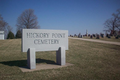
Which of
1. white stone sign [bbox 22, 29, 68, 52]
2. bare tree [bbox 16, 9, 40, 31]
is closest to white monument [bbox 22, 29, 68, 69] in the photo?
white stone sign [bbox 22, 29, 68, 52]

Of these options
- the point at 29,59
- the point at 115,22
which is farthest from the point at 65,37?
the point at 115,22

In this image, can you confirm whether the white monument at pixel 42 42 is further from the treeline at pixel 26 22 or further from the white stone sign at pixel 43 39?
the treeline at pixel 26 22

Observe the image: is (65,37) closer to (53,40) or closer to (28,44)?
(53,40)

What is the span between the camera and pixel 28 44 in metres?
6.52

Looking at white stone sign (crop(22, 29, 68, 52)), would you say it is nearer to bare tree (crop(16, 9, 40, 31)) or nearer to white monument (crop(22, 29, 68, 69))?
white monument (crop(22, 29, 68, 69))

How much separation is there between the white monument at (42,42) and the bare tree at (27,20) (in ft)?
125

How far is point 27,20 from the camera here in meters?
44.6

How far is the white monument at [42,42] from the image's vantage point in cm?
634

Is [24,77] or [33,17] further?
[33,17]

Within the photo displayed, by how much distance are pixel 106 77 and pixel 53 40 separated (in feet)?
11.1

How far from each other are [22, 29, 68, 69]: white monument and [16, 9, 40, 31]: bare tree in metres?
38.2

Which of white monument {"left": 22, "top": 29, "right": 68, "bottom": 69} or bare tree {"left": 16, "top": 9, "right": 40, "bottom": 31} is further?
bare tree {"left": 16, "top": 9, "right": 40, "bottom": 31}

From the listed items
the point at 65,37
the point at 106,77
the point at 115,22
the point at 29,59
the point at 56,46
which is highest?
the point at 115,22

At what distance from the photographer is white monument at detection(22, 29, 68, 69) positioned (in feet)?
20.8
